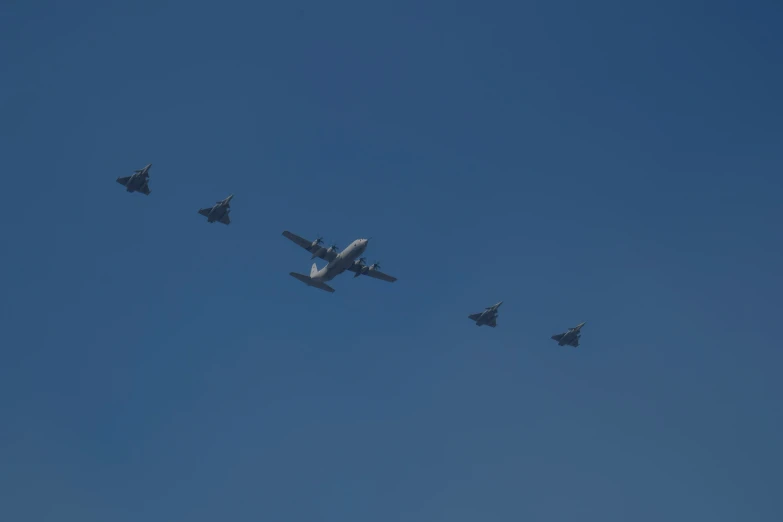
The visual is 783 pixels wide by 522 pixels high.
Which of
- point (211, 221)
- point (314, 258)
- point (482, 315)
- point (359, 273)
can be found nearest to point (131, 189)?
point (211, 221)

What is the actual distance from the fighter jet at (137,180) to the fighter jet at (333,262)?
64.4 ft

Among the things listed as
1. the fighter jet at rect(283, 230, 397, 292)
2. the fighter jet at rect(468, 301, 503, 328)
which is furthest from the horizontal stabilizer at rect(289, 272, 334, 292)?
the fighter jet at rect(468, 301, 503, 328)

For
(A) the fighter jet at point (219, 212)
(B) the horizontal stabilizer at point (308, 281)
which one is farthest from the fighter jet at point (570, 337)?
(A) the fighter jet at point (219, 212)

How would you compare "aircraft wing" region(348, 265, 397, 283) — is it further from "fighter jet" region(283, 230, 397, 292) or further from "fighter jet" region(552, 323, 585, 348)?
"fighter jet" region(552, 323, 585, 348)

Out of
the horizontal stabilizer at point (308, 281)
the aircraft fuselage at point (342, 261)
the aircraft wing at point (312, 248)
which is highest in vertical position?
the aircraft wing at point (312, 248)

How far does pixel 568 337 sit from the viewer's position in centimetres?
10669

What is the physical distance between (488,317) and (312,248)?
30.5m

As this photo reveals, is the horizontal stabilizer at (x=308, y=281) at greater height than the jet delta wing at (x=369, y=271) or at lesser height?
lesser

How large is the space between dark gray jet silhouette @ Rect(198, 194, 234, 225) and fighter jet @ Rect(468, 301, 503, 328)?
4082cm

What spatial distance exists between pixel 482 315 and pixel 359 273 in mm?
21254

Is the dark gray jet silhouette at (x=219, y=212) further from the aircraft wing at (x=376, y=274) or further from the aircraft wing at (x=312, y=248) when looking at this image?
the aircraft wing at (x=376, y=274)

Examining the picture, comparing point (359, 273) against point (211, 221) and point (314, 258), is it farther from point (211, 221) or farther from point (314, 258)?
point (211, 221)

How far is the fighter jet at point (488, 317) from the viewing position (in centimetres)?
10481

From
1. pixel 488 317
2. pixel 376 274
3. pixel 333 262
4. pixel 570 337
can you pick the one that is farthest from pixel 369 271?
pixel 570 337
